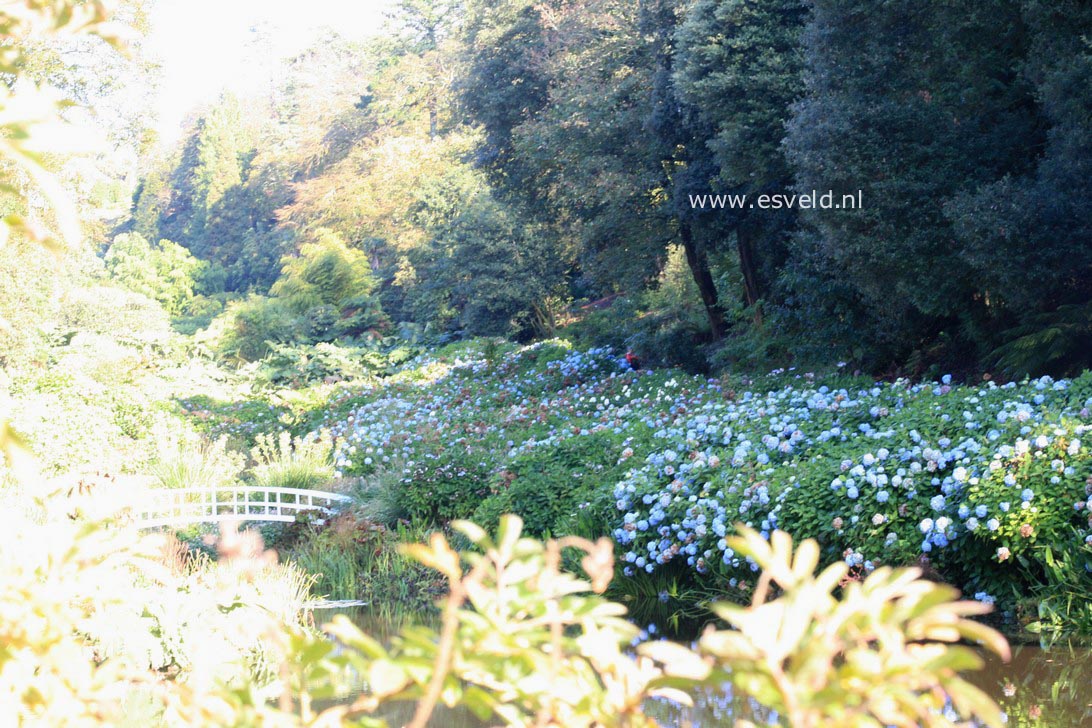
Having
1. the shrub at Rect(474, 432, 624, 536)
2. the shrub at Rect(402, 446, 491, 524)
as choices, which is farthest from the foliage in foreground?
the shrub at Rect(402, 446, 491, 524)

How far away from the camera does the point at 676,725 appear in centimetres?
412

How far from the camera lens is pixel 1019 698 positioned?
4.14 m

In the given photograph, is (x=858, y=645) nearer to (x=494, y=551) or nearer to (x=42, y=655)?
(x=494, y=551)

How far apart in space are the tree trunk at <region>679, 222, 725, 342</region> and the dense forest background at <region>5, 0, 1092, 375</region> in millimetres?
42

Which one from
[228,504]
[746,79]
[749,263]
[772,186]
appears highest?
[746,79]

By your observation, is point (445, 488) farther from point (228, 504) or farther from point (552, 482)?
point (228, 504)

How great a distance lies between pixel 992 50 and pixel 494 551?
8.95 metres

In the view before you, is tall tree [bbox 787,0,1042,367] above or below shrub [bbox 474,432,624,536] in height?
above

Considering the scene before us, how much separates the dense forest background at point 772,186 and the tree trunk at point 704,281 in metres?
0.04

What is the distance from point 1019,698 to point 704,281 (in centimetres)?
964

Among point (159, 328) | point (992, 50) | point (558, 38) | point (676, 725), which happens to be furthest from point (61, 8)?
point (159, 328)

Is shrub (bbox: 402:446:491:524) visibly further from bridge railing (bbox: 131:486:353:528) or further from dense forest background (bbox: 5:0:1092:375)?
dense forest background (bbox: 5:0:1092:375)

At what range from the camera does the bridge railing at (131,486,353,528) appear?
823 cm

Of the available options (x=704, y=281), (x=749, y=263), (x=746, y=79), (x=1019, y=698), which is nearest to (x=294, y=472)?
(x=749, y=263)
